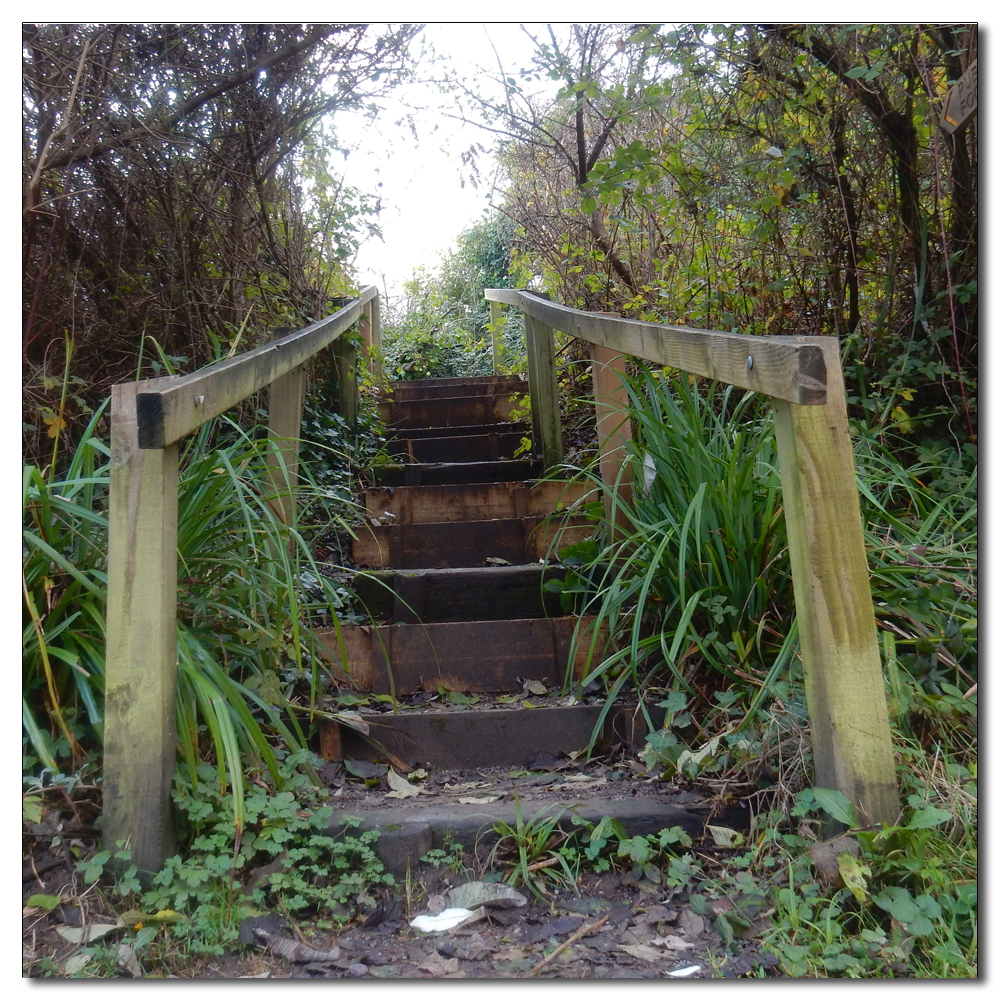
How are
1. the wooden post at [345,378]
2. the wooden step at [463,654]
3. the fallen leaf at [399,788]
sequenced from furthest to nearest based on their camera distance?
the wooden post at [345,378] < the wooden step at [463,654] < the fallen leaf at [399,788]

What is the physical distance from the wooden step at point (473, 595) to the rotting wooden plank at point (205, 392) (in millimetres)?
792

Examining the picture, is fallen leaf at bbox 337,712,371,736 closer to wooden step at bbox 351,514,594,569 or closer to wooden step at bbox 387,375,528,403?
wooden step at bbox 351,514,594,569

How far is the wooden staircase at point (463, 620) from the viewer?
200 cm

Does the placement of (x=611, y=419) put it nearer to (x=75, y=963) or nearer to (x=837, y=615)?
(x=837, y=615)

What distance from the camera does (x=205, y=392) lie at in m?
1.54

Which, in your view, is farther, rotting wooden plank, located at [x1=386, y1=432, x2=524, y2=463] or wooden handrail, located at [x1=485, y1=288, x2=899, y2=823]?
rotting wooden plank, located at [x1=386, y1=432, x2=524, y2=463]

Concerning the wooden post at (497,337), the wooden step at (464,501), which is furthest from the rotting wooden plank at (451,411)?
the wooden post at (497,337)

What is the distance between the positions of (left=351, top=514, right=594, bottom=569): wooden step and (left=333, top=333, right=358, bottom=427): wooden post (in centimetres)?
112

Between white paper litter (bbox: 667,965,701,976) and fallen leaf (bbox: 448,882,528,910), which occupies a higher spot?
fallen leaf (bbox: 448,882,528,910)

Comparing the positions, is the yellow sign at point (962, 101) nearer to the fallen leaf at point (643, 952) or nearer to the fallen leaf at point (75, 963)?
the fallen leaf at point (643, 952)

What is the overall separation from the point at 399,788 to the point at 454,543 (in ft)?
4.63

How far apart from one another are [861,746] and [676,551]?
0.76 metres

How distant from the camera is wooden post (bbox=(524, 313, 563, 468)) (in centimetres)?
367

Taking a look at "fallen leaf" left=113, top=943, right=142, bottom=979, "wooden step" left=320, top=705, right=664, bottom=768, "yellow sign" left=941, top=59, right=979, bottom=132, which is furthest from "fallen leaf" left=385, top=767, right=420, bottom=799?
"yellow sign" left=941, top=59, right=979, bottom=132
